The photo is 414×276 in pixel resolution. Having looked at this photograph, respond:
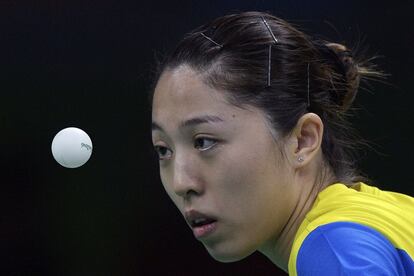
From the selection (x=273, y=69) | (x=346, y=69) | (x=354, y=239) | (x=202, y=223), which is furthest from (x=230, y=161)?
(x=346, y=69)

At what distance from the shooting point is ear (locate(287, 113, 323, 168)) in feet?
6.65

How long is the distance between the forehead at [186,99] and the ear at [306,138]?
189mm

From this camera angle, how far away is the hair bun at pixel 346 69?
2266mm

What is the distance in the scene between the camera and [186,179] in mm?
1923

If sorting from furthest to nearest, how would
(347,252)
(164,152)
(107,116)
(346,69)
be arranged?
1. (107,116)
2. (346,69)
3. (164,152)
4. (347,252)

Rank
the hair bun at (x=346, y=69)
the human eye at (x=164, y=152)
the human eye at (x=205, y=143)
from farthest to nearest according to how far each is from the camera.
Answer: the hair bun at (x=346, y=69) → the human eye at (x=164, y=152) → the human eye at (x=205, y=143)

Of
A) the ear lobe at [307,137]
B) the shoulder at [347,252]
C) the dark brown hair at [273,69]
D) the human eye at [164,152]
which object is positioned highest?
the dark brown hair at [273,69]

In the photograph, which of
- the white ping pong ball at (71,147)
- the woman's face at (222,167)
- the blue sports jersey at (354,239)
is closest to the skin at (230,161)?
the woman's face at (222,167)

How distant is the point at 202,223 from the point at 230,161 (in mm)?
182

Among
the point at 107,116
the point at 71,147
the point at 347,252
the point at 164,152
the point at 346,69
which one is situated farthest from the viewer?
the point at 107,116

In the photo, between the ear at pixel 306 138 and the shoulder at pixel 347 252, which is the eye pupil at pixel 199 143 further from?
the shoulder at pixel 347 252

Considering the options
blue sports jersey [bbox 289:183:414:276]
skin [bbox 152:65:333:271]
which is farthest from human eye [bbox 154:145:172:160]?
blue sports jersey [bbox 289:183:414:276]

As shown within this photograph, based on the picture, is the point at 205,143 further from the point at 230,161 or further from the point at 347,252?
the point at 347,252

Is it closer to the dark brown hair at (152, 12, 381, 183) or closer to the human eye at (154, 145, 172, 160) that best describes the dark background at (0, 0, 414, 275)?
the dark brown hair at (152, 12, 381, 183)
